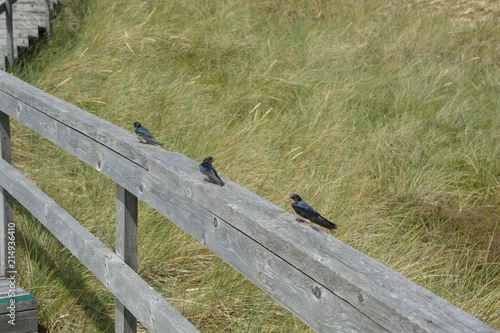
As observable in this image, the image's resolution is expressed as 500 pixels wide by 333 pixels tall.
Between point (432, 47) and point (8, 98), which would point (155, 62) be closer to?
point (432, 47)

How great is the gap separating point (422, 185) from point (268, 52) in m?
3.48

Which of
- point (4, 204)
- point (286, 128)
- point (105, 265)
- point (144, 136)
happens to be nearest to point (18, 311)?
point (105, 265)

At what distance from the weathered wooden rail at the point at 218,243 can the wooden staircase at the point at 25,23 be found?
4780 millimetres

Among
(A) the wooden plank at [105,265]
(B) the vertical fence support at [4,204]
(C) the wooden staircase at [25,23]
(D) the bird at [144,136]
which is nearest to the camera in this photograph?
(A) the wooden plank at [105,265]

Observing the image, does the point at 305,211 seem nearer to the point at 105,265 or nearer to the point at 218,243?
the point at 218,243

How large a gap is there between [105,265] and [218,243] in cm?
85

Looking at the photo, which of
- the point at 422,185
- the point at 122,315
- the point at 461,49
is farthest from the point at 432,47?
the point at 122,315

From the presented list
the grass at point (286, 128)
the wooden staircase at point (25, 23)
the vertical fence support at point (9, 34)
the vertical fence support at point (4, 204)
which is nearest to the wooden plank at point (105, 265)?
the vertical fence support at point (4, 204)

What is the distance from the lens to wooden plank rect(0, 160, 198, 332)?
250 cm

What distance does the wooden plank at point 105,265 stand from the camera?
250 cm

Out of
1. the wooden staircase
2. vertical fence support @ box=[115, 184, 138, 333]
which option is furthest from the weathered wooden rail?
the wooden staircase

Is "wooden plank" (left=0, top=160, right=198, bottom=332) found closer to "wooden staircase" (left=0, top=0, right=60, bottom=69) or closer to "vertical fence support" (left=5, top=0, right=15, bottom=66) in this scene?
"vertical fence support" (left=5, top=0, right=15, bottom=66)

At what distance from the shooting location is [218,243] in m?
2.21

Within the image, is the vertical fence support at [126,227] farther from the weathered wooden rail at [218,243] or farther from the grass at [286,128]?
the grass at [286,128]
